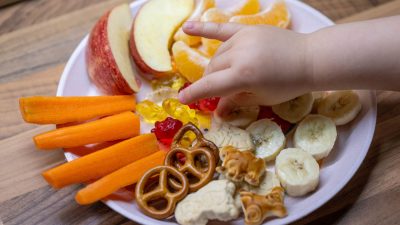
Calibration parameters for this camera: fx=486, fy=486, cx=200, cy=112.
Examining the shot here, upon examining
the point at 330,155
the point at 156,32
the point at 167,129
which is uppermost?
the point at 156,32

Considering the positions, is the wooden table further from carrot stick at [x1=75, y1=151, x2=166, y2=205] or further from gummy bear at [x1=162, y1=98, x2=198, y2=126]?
gummy bear at [x1=162, y1=98, x2=198, y2=126]

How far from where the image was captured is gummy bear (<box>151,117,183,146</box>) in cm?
86

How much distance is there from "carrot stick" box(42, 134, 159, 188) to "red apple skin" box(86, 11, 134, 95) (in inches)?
5.3

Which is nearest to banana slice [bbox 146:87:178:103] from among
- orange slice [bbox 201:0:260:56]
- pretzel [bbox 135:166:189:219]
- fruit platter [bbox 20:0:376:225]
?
fruit platter [bbox 20:0:376:225]

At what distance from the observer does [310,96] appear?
857mm

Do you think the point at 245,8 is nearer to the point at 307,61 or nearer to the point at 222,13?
the point at 222,13

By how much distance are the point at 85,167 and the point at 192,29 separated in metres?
0.30

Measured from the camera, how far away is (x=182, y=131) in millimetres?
820

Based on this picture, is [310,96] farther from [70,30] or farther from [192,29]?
[70,30]

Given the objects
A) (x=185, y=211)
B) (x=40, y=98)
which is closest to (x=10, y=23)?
(x=40, y=98)

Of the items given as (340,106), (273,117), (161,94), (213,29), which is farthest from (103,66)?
(340,106)

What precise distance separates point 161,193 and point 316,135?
0.28 meters

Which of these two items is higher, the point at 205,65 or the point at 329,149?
the point at 205,65

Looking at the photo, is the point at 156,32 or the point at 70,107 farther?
the point at 156,32
